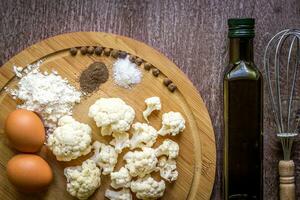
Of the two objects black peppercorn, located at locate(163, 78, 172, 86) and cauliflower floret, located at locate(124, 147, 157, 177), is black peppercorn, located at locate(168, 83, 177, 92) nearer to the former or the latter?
black peppercorn, located at locate(163, 78, 172, 86)

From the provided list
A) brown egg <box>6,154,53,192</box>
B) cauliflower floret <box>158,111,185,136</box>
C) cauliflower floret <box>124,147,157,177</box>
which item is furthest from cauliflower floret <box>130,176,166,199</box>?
brown egg <box>6,154,53,192</box>

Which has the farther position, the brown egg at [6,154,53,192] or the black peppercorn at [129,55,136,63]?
the black peppercorn at [129,55,136,63]

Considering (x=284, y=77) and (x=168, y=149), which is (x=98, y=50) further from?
(x=284, y=77)

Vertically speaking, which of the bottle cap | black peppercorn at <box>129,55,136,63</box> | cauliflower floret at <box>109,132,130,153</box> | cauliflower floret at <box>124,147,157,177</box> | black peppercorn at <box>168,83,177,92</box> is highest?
the bottle cap

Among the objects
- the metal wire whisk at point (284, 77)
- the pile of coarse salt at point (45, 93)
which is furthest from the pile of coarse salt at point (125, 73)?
the metal wire whisk at point (284, 77)

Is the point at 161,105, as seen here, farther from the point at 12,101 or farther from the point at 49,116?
the point at 12,101
